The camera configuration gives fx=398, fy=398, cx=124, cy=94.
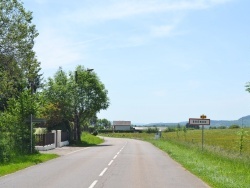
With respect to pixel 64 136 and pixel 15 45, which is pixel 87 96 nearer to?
pixel 64 136

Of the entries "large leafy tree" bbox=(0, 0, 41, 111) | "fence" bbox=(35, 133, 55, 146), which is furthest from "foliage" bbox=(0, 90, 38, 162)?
"fence" bbox=(35, 133, 55, 146)

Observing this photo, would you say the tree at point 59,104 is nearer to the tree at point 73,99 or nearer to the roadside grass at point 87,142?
the tree at point 73,99

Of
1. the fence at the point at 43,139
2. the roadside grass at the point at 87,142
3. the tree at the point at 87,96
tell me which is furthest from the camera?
the tree at the point at 87,96

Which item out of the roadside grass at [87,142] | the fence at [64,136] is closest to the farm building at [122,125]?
the roadside grass at [87,142]

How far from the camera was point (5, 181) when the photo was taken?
14180mm

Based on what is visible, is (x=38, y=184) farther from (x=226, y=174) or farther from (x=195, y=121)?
(x=195, y=121)

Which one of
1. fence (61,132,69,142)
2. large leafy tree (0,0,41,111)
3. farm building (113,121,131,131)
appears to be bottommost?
farm building (113,121,131,131)

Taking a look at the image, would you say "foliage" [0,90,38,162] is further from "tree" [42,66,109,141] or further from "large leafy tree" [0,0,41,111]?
"tree" [42,66,109,141]

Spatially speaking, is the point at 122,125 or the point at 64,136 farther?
the point at 122,125

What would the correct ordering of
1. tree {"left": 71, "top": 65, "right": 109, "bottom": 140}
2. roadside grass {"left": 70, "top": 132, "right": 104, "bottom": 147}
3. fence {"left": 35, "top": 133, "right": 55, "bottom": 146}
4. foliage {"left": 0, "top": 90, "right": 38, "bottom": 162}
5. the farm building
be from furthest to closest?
the farm building, tree {"left": 71, "top": 65, "right": 109, "bottom": 140}, roadside grass {"left": 70, "top": 132, "right": 104, "bottom": 147}, fence {"left": 35, "top": 133, "right": 55, "bottom": 146}, foliage {"left": 0, "top": 90, "right": 38, "bottom": 162}

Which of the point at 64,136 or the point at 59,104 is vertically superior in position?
the point at 59,104

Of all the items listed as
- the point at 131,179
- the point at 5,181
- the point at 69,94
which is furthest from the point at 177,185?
the point at 69,94

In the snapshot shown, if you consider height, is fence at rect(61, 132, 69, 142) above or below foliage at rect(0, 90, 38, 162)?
below

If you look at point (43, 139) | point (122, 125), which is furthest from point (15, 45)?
point (122, 125)
